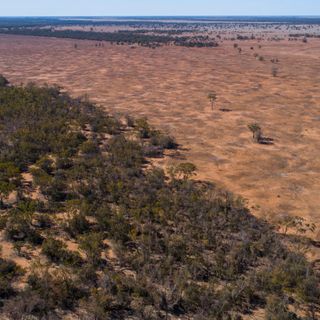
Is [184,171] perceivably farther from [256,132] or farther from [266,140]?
[256,132]

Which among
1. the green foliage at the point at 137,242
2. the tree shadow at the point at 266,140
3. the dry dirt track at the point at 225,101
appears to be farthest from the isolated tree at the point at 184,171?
the tree shadow at the point at 266,140

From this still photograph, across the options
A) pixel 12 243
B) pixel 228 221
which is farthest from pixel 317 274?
pixel 12 243

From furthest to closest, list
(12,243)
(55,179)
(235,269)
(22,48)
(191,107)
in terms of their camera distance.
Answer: (22,48) → (191,107) → (55,179) → (12,243) → (235,269)

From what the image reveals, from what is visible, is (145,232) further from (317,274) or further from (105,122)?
(105,122)

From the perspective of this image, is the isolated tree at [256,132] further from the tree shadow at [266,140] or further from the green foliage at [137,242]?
the green foliage at [137,242]

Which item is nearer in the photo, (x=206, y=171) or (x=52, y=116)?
(x=206, y=171)

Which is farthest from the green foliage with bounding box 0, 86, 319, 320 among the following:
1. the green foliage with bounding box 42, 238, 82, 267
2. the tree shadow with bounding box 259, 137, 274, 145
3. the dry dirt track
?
the tree shadow with bounding box 259, 137, 274, 145

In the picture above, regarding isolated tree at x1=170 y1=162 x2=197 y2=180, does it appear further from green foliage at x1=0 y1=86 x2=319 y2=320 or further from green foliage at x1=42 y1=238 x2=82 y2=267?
green foliage at x1=42 y1=238 x2=82 y2=267

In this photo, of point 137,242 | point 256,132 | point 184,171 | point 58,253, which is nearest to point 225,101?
point 256,132
